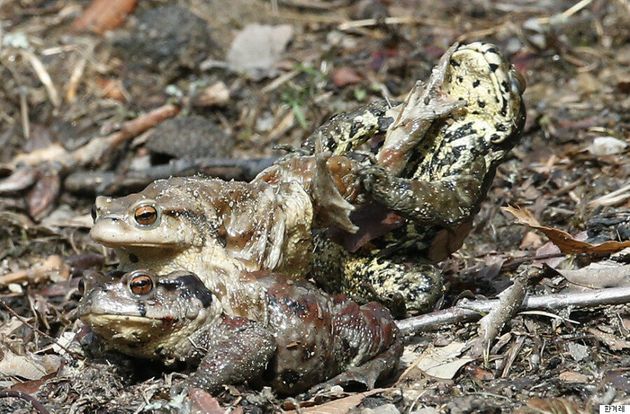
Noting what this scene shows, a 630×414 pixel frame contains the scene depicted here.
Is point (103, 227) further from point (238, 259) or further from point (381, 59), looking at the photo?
point (381, 59)

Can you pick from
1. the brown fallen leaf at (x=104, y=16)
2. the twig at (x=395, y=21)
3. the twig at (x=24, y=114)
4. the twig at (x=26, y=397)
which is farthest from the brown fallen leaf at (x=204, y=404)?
the brown fallen leaf at (x=104, y=16)

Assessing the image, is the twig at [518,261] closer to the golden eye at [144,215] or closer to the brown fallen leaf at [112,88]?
the golden eye at [144,215]

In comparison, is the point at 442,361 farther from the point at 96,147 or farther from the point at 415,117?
the point at 96,147

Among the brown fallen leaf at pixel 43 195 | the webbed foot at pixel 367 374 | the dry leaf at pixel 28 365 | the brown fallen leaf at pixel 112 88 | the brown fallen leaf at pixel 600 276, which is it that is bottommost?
the brown fallen leaf at pixel 43 195

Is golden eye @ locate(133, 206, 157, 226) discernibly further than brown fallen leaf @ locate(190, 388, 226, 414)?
Yes

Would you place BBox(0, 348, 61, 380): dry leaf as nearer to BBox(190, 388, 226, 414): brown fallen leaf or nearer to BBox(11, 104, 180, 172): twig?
BBox(190, 388, 226, 414): brown fallen leaf

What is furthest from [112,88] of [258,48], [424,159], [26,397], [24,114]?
[26,397]

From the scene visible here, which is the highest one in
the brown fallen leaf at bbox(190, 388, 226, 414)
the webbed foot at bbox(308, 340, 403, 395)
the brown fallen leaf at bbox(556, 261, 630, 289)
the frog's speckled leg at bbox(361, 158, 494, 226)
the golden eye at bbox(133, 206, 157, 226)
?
the golden eye at bbox(133, 206, 157, 226)

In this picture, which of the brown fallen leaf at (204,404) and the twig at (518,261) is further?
the twig at (518,261)

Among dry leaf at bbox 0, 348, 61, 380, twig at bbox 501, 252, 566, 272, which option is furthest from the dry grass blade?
twig at bbox 501, 252, 566, 272
